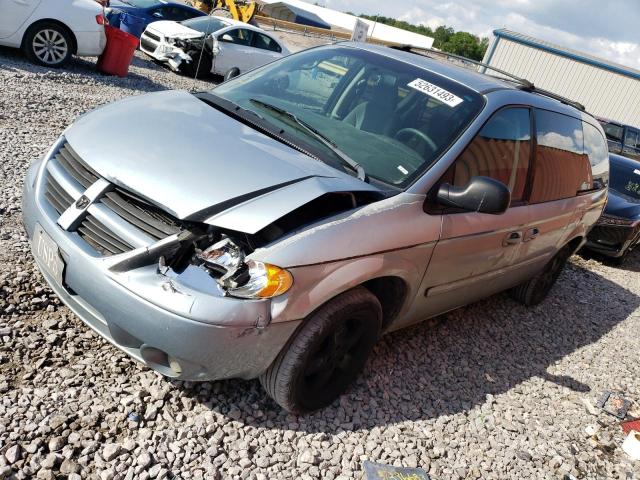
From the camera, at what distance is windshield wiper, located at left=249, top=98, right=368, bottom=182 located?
114 inches

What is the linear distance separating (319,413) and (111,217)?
1.48m

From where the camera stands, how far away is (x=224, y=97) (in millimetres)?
3572

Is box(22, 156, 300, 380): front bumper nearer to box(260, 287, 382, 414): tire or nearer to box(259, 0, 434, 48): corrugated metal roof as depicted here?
box(260, 287, 382, 414): tire

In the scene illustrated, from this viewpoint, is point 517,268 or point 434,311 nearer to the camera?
point 434,311

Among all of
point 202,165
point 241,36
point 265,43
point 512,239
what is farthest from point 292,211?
point 265,43

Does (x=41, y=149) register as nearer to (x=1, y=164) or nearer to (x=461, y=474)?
(x=1, y=164)

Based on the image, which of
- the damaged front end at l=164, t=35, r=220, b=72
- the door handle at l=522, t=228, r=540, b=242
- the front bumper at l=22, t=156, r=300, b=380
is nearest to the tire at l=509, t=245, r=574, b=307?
the door handle at l=522, t=228, r=540, b=242

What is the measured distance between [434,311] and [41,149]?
166 inches

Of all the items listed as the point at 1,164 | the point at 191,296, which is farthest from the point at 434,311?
the point at 1,164

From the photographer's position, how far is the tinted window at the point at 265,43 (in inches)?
554

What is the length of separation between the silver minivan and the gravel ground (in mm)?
282

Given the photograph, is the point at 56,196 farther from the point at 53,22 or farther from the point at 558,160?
the point at 53,22

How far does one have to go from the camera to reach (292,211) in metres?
2.41

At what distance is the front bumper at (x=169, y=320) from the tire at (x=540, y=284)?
3424 millimetres
